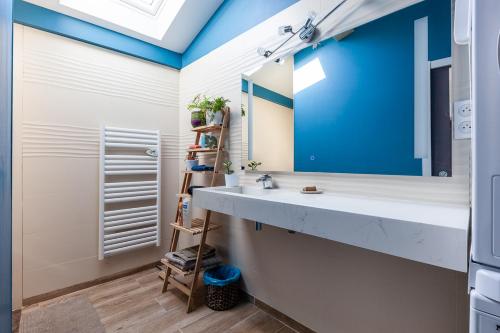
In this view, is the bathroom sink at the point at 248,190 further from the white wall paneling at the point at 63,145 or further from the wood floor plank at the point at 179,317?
the white wall paneling at the point at 63,145

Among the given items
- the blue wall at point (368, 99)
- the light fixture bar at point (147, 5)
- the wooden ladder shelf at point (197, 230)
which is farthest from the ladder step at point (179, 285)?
the light fixture bar at point (147, 5)

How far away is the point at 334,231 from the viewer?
87 centimetres

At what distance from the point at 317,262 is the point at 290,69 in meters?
1.23

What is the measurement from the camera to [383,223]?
74cm

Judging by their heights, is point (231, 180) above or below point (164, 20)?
below

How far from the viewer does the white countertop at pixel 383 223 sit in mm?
632

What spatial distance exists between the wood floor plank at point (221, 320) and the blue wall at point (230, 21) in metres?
2.08

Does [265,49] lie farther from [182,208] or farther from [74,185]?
[74,185]

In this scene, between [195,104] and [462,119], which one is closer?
[462,119]

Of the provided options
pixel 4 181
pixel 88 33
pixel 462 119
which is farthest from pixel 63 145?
pixel 462 119

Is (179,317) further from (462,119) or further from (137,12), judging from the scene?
(137,12)

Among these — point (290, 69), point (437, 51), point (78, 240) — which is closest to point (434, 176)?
point (437, 51)

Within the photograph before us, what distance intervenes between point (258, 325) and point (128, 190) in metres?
1.50

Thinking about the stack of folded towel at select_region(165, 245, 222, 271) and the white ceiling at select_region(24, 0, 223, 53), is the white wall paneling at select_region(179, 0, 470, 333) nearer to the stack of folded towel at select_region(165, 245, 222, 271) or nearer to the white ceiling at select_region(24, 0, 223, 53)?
the stack of folded towel at select_region(165, 245, 222, 271)
